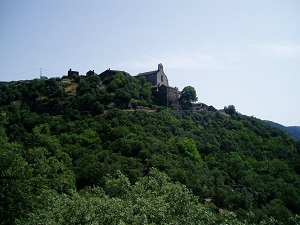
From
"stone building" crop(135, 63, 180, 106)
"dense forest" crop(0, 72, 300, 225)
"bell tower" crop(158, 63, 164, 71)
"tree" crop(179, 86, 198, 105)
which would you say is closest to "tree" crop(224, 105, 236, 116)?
"dense forest" crop(0, 72, 300, 225)

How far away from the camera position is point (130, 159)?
55.6 meters

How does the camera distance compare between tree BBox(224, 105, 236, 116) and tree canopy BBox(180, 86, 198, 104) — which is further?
tree BBox(224, 105, 236, 116)

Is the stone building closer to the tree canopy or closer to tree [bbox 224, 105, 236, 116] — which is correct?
the tree canopy

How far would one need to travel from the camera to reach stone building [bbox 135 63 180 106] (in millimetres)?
92081

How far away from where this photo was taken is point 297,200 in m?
62.0

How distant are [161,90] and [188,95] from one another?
9196 millimetres

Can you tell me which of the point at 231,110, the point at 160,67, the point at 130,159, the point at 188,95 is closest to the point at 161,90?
the point at 188,95

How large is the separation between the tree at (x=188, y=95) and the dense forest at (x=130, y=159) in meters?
5.83

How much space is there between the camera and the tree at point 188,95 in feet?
317

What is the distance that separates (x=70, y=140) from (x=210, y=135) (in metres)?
36.1

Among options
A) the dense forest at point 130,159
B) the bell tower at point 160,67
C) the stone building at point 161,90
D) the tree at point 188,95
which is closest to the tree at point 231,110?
the dense forest at point 130,159

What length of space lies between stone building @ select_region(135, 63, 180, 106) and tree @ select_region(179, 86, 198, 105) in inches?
63.9

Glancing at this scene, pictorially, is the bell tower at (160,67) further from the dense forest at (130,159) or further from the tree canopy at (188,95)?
the tree canopy at (188,95)

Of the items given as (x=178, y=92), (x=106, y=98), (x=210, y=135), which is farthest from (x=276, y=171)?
(x=106, y=98)
